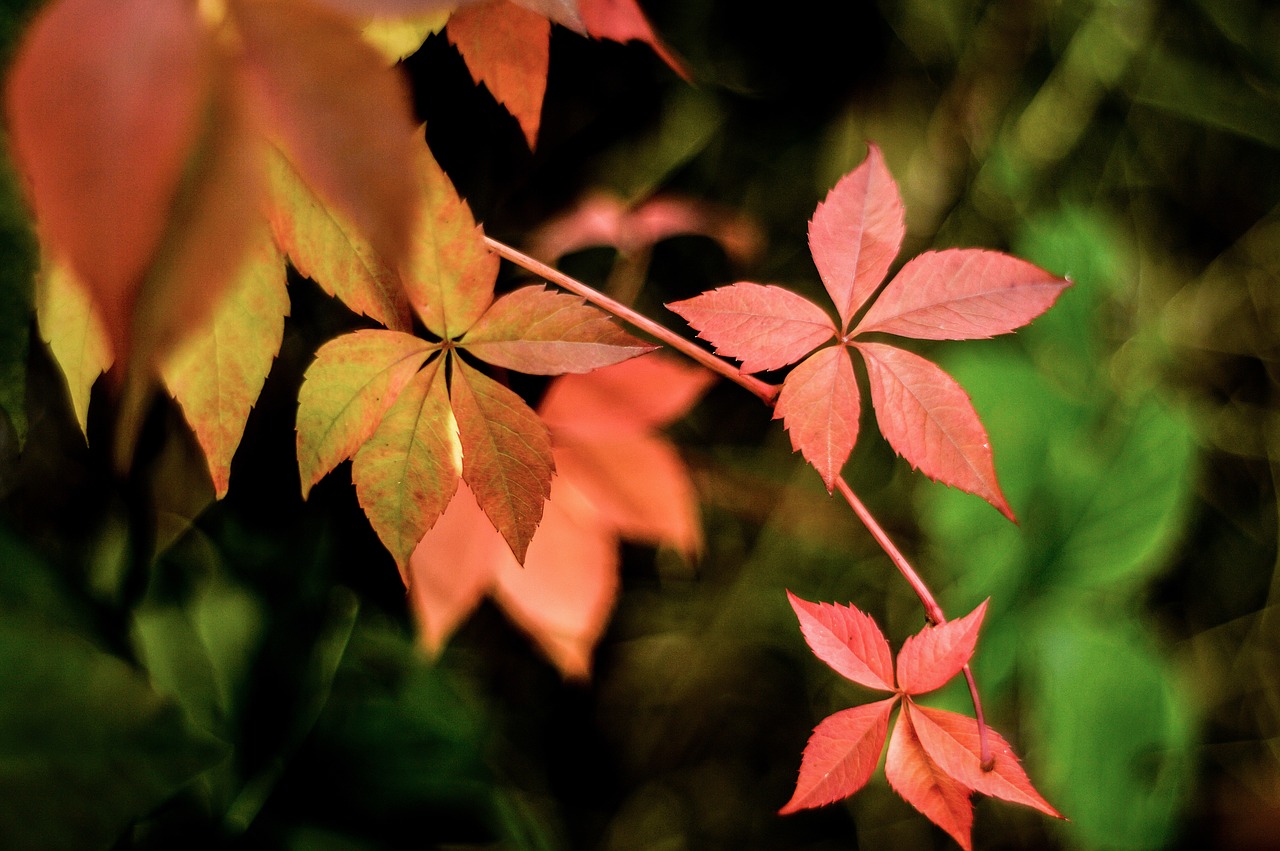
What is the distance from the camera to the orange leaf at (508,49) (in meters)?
0.41

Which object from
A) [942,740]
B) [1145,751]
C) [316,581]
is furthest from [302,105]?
[1145,751]

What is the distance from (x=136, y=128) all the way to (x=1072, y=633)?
32.1 inches

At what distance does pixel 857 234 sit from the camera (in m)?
0.37

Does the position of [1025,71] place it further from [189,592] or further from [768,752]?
[189,592]

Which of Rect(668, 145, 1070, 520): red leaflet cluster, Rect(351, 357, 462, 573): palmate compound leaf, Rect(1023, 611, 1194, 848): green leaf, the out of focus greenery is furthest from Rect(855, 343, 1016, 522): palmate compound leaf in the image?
Rect(1023, 611, 1194, 848): green leaf

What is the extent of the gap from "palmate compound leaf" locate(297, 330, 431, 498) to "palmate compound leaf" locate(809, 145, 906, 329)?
21 centimetres

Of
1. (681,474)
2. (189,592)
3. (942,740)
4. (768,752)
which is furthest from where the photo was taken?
(768,752)

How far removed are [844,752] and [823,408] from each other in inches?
6.4

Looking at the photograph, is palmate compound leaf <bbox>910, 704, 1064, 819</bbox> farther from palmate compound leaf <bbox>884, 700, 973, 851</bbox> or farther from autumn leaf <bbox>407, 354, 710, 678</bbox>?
autumn leaf <bbox>407, 354, 710, 678</bbox>

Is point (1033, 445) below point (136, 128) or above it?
Answer: below

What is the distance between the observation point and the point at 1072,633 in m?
0.72

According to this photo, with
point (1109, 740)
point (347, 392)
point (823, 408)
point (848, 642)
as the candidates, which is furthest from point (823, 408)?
point (1109, 740)

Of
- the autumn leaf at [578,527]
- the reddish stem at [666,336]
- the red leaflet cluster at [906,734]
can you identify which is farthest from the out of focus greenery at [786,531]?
the red leaflet cluster at [906,734]

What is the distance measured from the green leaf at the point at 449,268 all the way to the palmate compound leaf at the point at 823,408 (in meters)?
0.16
